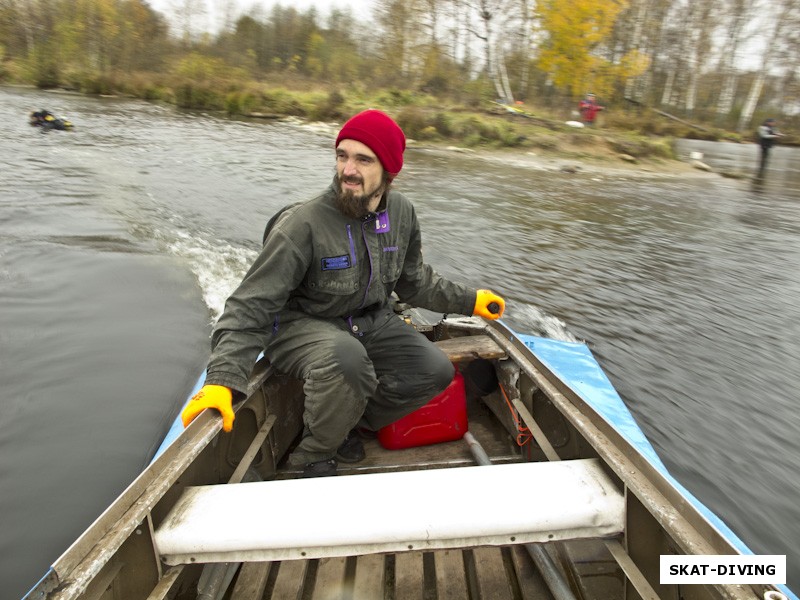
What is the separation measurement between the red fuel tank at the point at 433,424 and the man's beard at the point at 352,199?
1.06 meters

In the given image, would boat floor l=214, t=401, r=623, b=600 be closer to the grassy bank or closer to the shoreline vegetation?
the shoreline vegetation

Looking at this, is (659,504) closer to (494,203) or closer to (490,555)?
(490,555)

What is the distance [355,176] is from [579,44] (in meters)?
28.2

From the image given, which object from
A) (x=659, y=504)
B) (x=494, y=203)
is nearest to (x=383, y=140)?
(x=659, y=504)

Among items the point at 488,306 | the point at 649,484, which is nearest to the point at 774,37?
the point at 488,306

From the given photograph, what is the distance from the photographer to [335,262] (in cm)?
256

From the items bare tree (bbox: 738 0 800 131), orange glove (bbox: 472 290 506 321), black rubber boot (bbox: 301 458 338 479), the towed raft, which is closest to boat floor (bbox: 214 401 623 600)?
the towed raft

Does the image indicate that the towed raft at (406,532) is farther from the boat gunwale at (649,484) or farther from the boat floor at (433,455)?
the boat floor at (433,455)

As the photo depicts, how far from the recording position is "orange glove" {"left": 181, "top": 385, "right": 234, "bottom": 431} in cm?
210

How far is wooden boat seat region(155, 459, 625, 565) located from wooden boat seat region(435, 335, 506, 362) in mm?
1326

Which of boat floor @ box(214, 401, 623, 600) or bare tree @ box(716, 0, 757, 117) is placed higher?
bare tree @ box(716, 0, 757, 117)

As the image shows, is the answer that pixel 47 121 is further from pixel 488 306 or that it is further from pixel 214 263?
pixel 488 306

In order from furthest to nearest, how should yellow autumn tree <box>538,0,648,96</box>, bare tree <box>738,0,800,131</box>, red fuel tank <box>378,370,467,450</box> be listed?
bare tree <box>738,0,800,131</box>, yellow autumn tree <box>538,0,648,96</box>, red fuel tank <box>378,370,467,450</box>

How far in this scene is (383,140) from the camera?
2559 millimetres
